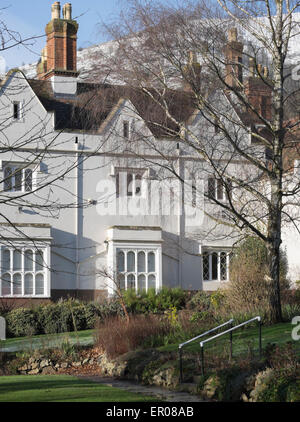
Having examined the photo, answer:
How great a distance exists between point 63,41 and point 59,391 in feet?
67.6

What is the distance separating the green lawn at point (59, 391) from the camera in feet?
40.2

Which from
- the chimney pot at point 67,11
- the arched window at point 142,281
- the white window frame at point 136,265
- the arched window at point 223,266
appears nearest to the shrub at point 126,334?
the white window frame at point 136,265

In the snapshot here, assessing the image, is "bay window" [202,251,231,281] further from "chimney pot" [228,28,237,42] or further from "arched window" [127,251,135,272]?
"chimney pot" [228,28,237,42]

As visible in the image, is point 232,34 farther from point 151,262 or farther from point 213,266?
point 213,266

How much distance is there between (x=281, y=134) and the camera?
60.5 ft

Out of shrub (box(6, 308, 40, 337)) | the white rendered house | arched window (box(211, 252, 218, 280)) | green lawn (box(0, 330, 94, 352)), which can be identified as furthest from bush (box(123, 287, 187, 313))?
arched window (box(211, 252, 218, 280))

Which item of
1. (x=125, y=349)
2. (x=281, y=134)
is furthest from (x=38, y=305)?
(x=281, y=134)

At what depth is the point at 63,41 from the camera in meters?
30.8

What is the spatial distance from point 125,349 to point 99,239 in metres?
11.2

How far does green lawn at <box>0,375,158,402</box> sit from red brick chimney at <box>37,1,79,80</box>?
701 inches

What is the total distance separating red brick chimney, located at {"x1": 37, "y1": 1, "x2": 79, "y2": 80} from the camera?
3055 cm

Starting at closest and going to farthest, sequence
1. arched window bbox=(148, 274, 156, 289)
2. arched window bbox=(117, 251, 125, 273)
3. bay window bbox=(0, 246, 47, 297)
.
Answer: bay window bbox=(0, 246, 47, 297) → arched window bbox=(117, 251, 125, 273) → arched window bbox=(148, 274, 156, 289)
